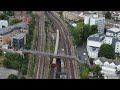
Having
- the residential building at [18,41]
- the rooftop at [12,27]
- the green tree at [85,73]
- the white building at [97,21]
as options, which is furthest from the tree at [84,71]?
the white building at [97,21]

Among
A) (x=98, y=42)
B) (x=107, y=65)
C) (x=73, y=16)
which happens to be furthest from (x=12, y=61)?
(x=73, y=16)

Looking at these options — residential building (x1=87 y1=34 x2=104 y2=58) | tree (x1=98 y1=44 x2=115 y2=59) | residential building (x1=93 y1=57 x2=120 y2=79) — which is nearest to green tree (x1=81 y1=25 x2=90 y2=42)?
residential building (x1=87 y1=34 x2=104 y2=58)

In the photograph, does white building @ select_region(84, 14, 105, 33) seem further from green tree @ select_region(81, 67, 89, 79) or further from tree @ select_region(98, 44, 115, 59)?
green tree @ select_region(81, 67, 89, 79)

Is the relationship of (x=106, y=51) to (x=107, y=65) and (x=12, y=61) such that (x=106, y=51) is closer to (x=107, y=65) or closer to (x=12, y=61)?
(x=107, y=65)

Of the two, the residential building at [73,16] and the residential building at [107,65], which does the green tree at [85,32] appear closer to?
the residential building at [73,16]

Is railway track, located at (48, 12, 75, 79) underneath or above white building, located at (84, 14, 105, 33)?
underneath
